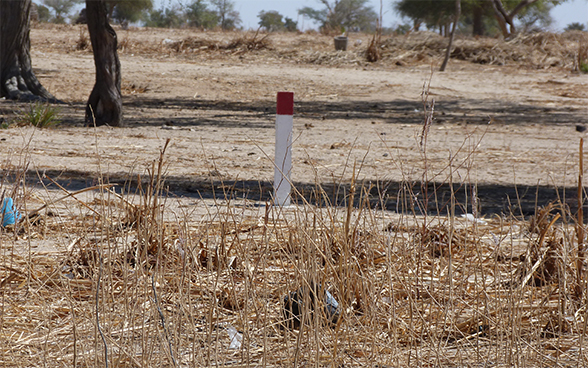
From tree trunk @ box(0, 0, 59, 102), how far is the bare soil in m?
0.81

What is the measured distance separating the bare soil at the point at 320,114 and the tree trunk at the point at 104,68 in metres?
0.40

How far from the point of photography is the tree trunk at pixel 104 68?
8.76 metres

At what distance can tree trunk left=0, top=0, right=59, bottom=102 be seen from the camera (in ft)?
38.0

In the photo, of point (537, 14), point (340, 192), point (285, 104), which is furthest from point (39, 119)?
point (537, 14)

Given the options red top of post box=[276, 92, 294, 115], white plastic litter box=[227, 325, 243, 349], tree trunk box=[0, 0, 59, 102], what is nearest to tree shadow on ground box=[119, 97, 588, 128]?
tree trunk box=[0, 0, 59, 102]

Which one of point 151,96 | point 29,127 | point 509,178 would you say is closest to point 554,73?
point 151,96

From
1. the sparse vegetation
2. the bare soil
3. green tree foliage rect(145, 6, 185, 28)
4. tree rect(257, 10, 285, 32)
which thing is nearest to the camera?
the bare soil

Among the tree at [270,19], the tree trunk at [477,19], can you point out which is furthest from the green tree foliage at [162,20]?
the tree trunk at [477,19]

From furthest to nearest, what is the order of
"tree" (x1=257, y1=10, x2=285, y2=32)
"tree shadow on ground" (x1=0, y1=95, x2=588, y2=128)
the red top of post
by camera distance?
"tree" (x1=257, y1=10, x2=285, y2=32), "tree shadow on ground" (x1=0, y1=95, x2=588, y2=128), the red top of post

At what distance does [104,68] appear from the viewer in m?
9.00

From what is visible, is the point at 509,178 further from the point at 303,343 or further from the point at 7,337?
the point at 7,337

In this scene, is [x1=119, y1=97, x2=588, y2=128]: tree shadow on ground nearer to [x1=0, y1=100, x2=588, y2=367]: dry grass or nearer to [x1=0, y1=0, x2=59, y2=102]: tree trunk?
[x1=0, y1=0, x2=59, y2=102]: tree trunk

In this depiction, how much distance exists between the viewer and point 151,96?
535 inches

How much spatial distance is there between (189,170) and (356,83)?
35.5 feet
